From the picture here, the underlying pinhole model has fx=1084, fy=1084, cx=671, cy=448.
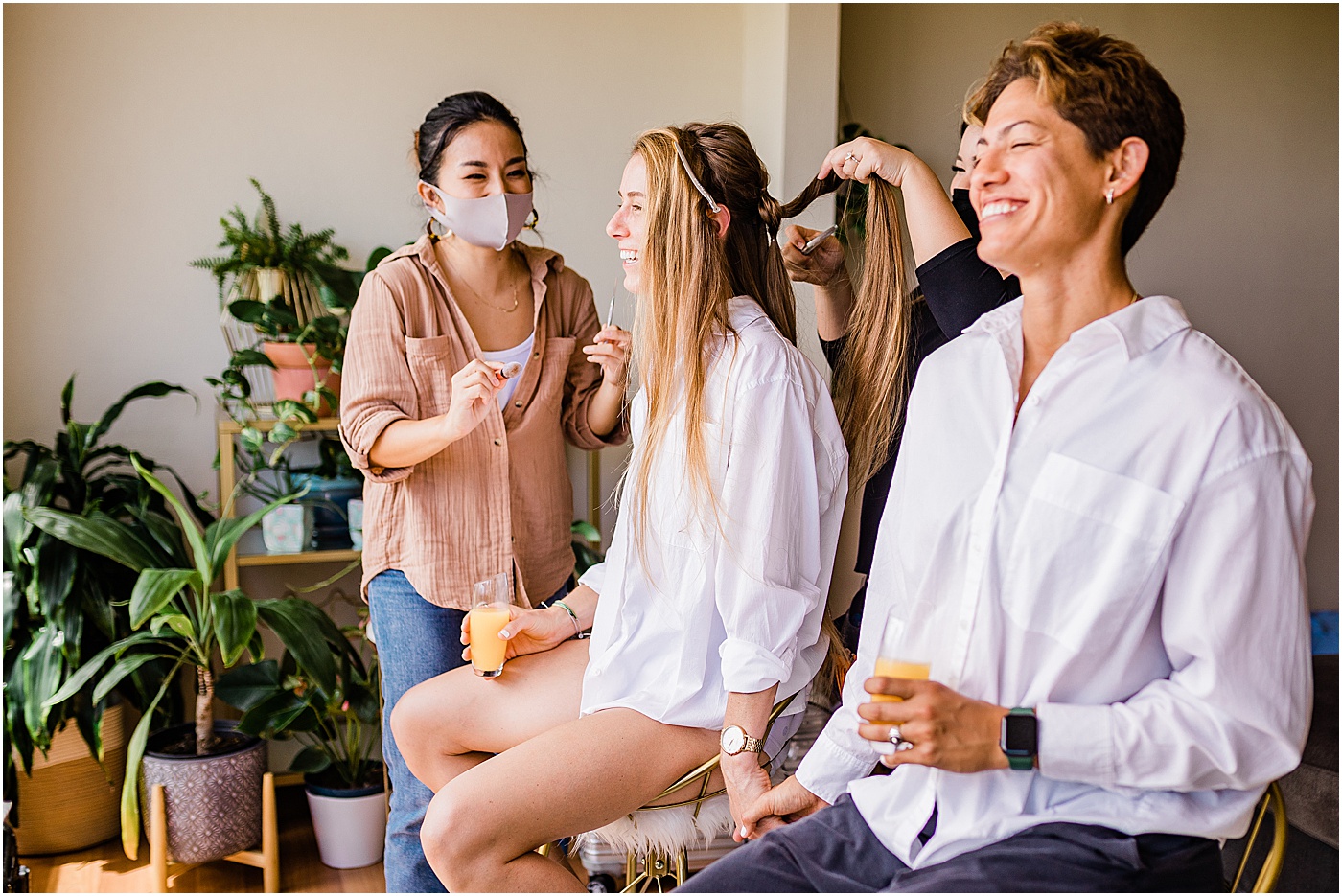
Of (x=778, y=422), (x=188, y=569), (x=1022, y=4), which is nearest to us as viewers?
(x=778, y=422)

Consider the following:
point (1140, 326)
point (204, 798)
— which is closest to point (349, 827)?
point (204, 798)

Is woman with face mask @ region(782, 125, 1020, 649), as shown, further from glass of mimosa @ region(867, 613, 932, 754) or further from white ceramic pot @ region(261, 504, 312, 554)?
white ceramic pot @ region(261, 504, 312, 554)

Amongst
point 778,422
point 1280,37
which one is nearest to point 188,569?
→ point 778,422

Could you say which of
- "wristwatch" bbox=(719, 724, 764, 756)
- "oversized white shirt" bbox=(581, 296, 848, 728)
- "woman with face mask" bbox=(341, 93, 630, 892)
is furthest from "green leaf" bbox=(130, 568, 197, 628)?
"wristwatch" bbox=(719, 724, 764, 756)

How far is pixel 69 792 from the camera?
108 inches

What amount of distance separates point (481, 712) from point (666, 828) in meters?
0.35

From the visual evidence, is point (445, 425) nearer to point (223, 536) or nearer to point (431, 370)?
point (431, 370)

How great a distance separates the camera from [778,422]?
4.82 feet

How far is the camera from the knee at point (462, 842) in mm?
1425

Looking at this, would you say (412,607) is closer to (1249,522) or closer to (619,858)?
(619,858)

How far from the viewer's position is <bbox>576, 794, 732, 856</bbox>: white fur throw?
1516 millimetres

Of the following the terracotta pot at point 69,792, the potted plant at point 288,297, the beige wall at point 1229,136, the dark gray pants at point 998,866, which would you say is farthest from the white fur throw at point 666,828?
the beige wall at point 1229,136

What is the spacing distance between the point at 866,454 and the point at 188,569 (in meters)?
1.70

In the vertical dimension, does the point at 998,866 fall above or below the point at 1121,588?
below
